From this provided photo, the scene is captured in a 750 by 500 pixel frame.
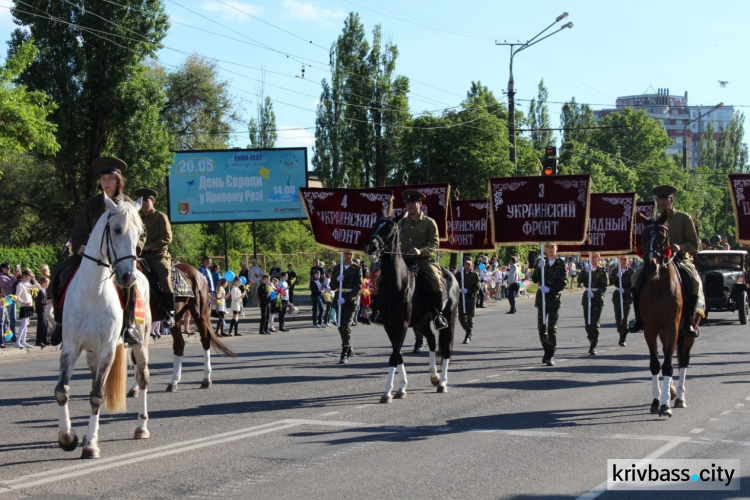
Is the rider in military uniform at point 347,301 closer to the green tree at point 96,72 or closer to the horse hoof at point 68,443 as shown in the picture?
the horse hoof at point 68,443

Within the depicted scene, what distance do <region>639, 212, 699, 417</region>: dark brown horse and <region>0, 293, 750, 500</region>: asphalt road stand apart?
416mm

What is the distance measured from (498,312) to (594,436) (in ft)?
85.0

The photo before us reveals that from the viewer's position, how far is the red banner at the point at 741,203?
17938 millimetres

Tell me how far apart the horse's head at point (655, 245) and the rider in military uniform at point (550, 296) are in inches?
215

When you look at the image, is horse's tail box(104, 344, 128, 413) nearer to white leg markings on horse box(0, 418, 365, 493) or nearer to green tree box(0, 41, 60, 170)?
white leg markings on horse box(0, 418, 365, 493)

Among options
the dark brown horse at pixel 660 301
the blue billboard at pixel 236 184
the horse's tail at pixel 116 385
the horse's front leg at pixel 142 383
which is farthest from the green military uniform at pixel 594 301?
the blue billboard at pixel 236 184

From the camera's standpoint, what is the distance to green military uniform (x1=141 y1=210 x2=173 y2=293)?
11953 millimetres

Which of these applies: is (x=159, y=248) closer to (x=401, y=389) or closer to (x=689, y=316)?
(x=401, y=389)

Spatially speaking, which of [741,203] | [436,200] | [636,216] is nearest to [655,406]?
[741,203]

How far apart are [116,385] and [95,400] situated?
46cm

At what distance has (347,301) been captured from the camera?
1772 cm

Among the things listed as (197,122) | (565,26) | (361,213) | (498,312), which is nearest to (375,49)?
(197,122)

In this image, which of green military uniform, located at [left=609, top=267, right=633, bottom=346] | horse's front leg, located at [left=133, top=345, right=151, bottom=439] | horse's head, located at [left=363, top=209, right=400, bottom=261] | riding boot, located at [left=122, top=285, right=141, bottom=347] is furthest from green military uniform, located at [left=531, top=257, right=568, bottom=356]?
riding boot, located at [left=122, top=285, right=141, bottom=347]

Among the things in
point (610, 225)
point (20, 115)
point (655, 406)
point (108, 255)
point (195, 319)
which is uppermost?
point (20, 115)
